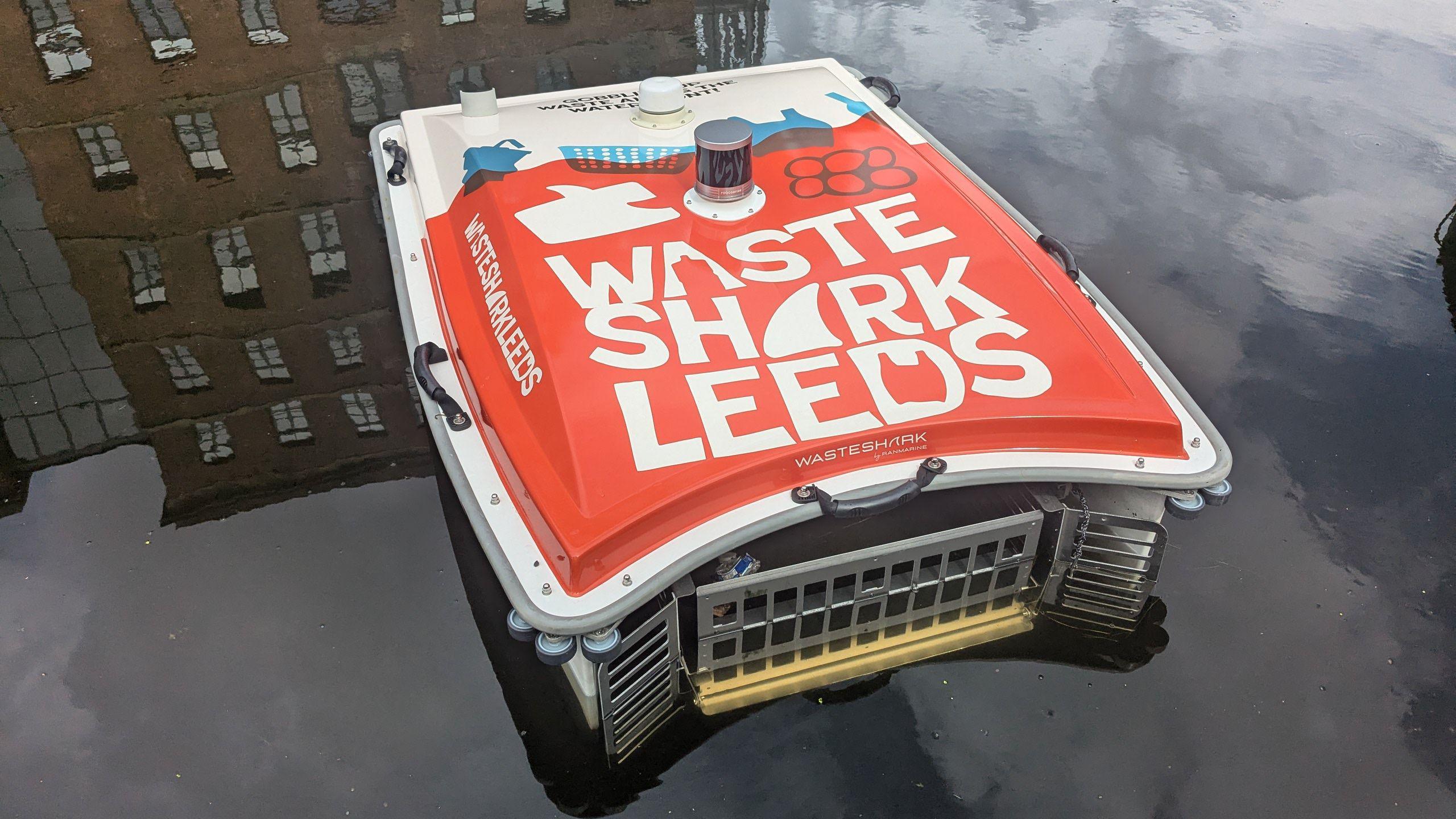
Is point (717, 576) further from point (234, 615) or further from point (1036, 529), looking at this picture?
point (234, 615)

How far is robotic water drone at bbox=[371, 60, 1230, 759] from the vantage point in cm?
379

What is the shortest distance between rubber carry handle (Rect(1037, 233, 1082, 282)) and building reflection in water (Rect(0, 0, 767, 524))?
3.80 meters

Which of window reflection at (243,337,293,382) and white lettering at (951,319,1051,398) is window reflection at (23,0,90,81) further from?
white lettering at (951,319,1051,398)

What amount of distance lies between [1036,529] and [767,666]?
4.58 ft

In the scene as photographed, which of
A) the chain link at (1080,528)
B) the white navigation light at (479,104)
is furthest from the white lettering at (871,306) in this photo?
the white navigation light at (479,104)

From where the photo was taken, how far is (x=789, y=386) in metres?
4.14

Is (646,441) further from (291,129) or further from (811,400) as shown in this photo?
(291,129)

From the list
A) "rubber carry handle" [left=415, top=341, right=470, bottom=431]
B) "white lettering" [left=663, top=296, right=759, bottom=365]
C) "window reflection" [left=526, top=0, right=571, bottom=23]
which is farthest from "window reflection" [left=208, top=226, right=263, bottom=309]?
"window reflection" [left=526, top=0, right=571, bottom=23]

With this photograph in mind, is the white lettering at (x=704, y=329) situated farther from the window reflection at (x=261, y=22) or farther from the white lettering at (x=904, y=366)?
the window reflection at (x=261, y=22)

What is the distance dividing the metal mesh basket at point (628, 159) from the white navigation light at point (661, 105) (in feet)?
0.84

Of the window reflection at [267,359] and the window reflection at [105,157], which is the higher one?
the window reflection at [105,157]

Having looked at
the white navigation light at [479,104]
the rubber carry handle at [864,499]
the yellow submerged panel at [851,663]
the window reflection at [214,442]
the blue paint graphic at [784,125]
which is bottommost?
the window reflection at [214,442]

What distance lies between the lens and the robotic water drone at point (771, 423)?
3.79 m

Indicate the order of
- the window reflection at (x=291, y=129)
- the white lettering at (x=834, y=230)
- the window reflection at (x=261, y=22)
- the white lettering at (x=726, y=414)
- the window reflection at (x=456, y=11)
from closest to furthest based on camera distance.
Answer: the white lettering at (x=726, y=414) < the white lettering at (x=834, y=230) < the window reflection at (x=291, y=129) < the window reflection at (x=261, y=22) < the window reflection at (x=456, y=11)
